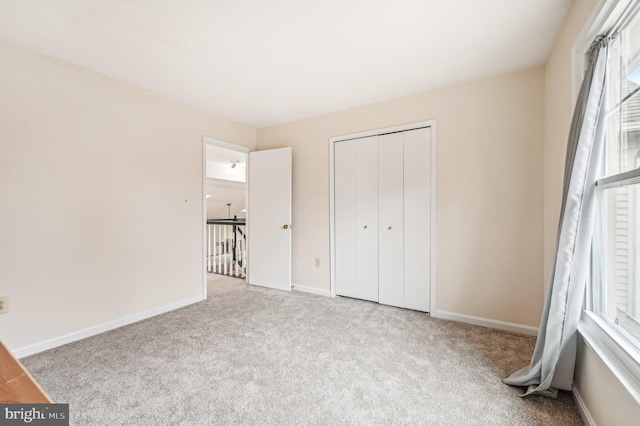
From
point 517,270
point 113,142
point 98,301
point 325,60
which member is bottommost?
point 98,301

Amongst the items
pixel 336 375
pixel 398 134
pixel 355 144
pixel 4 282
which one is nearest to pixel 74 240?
pixel 4 282

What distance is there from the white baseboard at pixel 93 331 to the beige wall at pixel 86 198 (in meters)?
0.04

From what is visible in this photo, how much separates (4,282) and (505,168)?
4115mm

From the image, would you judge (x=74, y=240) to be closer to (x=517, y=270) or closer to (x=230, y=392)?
(x=230, y=392)

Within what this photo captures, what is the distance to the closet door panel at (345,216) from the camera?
338 cm

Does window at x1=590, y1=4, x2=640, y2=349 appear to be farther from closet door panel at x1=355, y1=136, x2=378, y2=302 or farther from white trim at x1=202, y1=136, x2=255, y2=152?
white trim at x1=202, y1=136, x2=255, y2=152

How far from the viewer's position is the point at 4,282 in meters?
2.01

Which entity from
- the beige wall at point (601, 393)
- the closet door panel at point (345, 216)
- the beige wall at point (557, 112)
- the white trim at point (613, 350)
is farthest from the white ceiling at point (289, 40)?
the beige wall at point (601, 393)

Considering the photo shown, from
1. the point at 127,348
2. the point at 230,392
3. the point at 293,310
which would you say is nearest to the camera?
the point at 230,392

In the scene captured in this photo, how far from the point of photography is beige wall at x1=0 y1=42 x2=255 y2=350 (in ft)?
6.79

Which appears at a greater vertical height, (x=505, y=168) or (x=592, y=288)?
(x=505, y=168)

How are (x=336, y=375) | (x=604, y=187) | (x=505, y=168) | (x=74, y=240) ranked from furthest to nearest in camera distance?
(x=505, y=168) → (x=74, y=240) → (x=336, y=375) → (x=604, y=187)

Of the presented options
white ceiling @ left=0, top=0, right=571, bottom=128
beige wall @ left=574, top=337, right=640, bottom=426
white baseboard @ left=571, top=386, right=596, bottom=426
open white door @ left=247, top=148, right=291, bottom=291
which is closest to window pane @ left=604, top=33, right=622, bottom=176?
white ceiling @ left=0, top=0, right=571, bottom=128

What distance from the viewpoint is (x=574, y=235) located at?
1502mm
